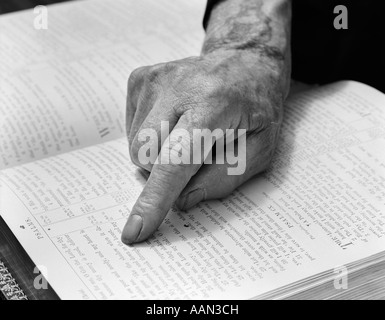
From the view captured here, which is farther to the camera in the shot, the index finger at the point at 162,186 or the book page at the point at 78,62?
the book page at the point at 78,62

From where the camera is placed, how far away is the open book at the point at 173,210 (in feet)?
2.28

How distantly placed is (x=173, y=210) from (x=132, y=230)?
0.23 feet

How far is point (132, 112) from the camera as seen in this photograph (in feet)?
2.97

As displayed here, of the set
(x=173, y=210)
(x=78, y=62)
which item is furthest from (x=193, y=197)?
(x=78, y=62)

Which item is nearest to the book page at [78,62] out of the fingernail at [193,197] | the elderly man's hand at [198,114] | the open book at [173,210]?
the open book at [173,210]

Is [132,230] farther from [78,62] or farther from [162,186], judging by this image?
[78,62]

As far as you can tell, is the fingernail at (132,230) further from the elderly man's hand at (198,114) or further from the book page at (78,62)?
the book page at (78,62)

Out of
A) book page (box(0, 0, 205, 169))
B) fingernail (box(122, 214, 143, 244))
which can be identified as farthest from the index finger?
book page (box(0, 0, 205, 169))

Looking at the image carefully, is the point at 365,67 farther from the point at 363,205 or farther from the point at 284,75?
the point at 363,205

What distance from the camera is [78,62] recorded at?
1.13m

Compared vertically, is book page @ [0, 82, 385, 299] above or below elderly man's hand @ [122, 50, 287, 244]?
below

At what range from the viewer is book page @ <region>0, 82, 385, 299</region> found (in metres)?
0.69

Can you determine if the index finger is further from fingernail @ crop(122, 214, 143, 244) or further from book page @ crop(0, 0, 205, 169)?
book page @ crop(0, 0, 205, 169)

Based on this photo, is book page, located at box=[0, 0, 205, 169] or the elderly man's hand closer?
the elderly man's hand
